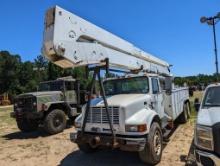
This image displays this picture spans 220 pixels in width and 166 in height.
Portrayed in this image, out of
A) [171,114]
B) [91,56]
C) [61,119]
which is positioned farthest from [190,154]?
[61,119]

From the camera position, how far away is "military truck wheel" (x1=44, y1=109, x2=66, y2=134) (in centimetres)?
1087

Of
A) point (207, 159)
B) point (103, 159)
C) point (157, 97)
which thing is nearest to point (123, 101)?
point (157, 97)

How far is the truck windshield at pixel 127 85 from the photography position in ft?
24.2

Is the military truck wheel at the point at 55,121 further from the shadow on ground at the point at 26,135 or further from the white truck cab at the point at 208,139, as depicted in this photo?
the white truck cab at the point at 208,139

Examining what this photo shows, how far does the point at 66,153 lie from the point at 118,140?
8.10 ft

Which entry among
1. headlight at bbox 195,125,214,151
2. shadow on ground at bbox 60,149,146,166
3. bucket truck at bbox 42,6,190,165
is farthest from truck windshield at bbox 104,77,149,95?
headlight at bbox 195,125,214,151

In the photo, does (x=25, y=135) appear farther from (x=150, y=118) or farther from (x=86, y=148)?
(x=150, y=118)

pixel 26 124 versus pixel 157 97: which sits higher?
pixel 157 97

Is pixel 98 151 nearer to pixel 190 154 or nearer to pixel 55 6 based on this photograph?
pixel 190 154

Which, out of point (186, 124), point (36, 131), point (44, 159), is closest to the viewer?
point (44, 159)

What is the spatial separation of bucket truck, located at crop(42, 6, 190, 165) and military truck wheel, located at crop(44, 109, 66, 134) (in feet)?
13.2

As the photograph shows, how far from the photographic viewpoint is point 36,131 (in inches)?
484

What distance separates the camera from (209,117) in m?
4.84

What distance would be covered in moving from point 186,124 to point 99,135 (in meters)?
5.94
